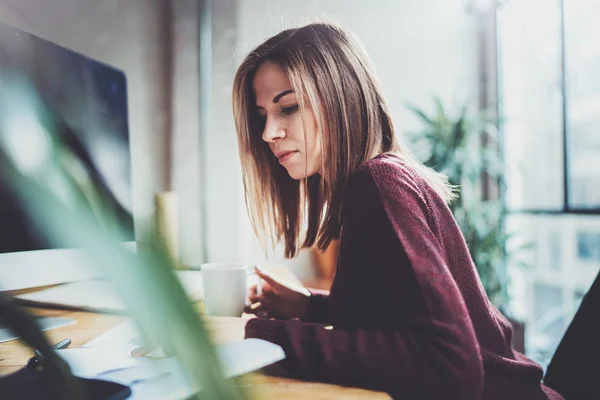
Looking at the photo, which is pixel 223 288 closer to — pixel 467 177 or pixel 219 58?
pixel 219 58

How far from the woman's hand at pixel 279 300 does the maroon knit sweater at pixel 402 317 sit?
0.22 m

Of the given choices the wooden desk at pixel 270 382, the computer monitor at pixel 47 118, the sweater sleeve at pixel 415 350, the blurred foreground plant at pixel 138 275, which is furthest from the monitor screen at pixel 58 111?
the blurred foreground plant at pixel 138 275

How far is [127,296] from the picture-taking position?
113 mm

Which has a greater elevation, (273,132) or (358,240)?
(273,132)

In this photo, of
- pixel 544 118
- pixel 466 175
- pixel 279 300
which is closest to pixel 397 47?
pixel 466 175

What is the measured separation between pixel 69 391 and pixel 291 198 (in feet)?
3.30

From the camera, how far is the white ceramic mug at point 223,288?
76 cm

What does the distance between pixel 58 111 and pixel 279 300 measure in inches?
21.3

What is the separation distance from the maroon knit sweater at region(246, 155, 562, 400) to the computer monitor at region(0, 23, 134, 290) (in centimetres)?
30

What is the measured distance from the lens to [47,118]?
23.1 inches

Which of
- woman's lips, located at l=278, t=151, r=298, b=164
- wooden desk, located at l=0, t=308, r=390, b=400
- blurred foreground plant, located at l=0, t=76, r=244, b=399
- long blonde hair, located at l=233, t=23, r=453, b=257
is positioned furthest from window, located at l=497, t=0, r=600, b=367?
blurred foreground plant, located at l=0, t=76, r=244, b=399

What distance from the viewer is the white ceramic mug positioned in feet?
2.50

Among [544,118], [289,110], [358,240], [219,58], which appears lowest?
[358,240]

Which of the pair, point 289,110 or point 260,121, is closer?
point 289,110
